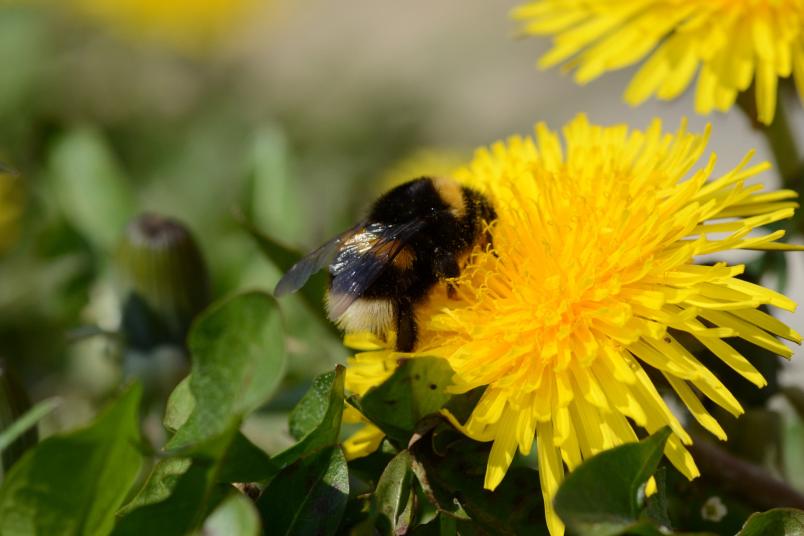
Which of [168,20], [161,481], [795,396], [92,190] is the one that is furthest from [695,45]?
[168,20]

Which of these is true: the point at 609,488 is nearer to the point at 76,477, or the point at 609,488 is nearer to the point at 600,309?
the point at 600,309

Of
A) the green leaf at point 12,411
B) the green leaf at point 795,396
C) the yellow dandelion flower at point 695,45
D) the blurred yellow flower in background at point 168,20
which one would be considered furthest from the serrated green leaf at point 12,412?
the blurred yellow flower in background at point 168,20

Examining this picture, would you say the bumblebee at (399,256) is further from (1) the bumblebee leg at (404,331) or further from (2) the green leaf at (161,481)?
(2) the green leaf at (161,481)

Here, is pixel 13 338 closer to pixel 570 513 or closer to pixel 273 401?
pixel 273 401

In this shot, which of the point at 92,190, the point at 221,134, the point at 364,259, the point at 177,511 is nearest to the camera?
the point at 177,511

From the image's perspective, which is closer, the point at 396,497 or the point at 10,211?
the point at 396,497
